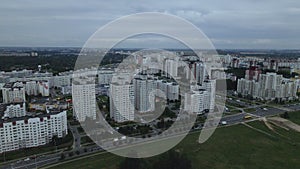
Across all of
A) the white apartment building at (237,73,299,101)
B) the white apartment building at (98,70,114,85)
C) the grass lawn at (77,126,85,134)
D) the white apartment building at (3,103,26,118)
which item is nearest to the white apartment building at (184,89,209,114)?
the grass lawn at (77,126,85,134)

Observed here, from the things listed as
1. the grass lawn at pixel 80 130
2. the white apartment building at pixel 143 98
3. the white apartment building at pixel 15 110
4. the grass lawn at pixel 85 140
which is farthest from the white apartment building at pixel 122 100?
the white apartment building at pixel 15 110

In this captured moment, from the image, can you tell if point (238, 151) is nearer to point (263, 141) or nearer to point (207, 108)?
point (263, 141)

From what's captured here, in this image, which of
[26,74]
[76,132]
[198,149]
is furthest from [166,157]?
[26,74]

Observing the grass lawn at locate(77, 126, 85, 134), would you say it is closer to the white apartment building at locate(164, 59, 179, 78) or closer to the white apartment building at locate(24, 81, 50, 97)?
the white apartment building at locate(24, 81, 50, 97)

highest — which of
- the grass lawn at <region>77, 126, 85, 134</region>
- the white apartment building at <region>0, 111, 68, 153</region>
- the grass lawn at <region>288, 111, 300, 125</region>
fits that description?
the white apartment building at <region>0, 111, 68, 153</region>

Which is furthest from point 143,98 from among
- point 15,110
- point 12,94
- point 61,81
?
point 61,81

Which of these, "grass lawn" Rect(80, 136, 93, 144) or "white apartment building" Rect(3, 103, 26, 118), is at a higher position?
"white apartment building" Rect(3, 103, 26, 118)
